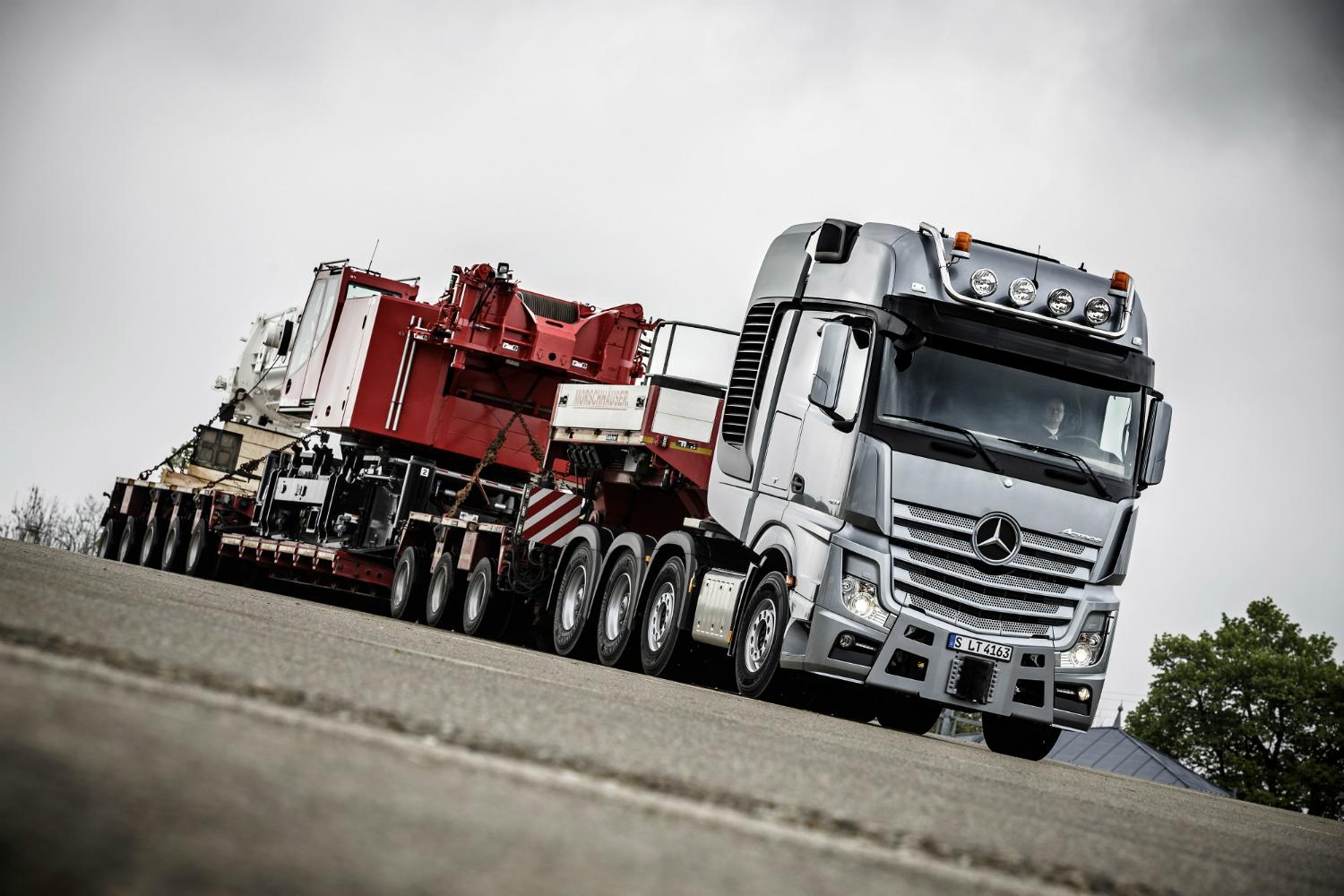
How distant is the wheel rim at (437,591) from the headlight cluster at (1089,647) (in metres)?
7.65

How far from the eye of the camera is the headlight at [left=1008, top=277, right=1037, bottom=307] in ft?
38.5

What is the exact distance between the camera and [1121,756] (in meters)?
41.1

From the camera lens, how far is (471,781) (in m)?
3.44

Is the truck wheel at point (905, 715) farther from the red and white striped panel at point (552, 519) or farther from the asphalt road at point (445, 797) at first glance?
the asphalt road at point (445, 797)

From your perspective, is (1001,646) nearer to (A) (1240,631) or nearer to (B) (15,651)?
(B) (15,651)

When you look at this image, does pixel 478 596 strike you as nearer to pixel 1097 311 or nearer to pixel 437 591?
pixel 437 591

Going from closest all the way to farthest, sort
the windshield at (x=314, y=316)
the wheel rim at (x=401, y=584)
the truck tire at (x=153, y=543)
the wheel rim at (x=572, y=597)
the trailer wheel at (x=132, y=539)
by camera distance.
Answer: the wheel rim at (x=572, y=597) < the wheel rim at (x=401, y=584) < the windshield at (x=314, y=316) < the truck tire at (x=153, y=543) < the trailer wheel at (x=132, y=539)

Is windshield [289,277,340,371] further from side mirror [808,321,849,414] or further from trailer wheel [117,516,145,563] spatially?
side mirror [808,321,849,414]

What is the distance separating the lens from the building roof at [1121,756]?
40.0m

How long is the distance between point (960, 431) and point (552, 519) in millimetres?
5678

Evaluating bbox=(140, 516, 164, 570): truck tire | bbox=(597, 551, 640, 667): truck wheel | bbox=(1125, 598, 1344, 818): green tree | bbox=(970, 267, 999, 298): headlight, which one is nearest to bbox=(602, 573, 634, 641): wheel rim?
bbox=(597, 551, 640, 667): truck wheel

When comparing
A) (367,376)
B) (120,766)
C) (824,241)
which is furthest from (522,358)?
(120,766)

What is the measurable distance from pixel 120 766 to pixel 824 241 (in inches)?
396

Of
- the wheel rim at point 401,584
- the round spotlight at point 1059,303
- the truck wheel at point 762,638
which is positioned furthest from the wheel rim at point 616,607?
the wheel rim at point 401,584
